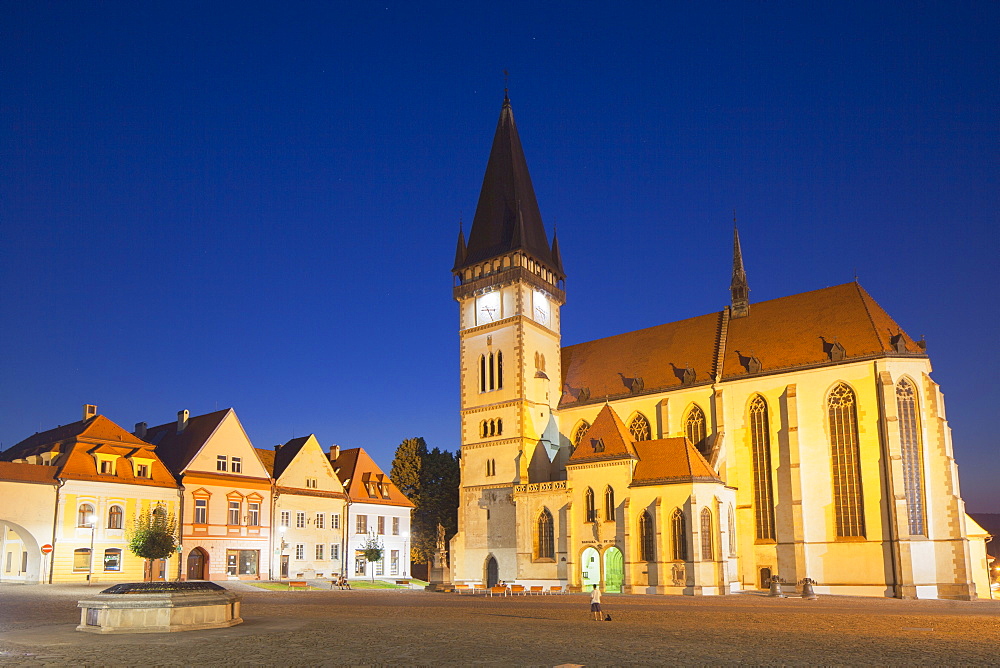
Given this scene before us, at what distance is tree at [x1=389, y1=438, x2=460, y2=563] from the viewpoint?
69.2 meters

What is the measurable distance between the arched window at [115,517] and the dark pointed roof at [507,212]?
86.7 feet

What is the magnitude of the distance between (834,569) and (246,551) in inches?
1258

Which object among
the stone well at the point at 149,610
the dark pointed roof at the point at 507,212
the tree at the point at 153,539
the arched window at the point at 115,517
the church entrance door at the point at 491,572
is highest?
the dark pointed roof at the point at 507,212

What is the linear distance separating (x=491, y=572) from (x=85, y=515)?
76.0ft

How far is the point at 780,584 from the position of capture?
43.4 metres

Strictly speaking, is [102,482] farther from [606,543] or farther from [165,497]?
[606,543]

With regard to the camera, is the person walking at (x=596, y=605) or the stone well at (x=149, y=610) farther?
the person walking at (x=596, y=605)

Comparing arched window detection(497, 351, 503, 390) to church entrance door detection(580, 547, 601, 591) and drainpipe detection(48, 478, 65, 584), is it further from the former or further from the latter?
drainpipe detection(48, 478, 65, 584)

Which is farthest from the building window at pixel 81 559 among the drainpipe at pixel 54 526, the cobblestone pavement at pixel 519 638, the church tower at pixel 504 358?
the church tower at pixel 504 358

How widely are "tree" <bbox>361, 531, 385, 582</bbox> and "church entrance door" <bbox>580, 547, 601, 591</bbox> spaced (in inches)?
567

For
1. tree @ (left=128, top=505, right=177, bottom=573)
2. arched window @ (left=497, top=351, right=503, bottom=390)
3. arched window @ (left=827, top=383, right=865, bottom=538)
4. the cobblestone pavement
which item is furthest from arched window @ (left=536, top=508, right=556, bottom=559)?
tree @ (left=128, top=505, right=177, bottom=573)

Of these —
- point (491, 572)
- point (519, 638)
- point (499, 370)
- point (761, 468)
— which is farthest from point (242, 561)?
point (519, 638)

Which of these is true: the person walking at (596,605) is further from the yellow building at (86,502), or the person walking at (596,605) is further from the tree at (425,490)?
the tree at (425,490)

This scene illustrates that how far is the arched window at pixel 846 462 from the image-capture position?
4266 centimetres
